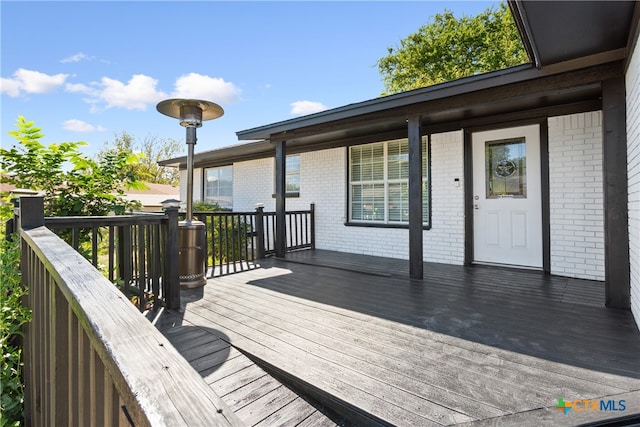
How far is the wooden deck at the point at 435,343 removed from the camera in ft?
5.17

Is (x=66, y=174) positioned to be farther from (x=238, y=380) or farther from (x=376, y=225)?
(x=376, y=225)

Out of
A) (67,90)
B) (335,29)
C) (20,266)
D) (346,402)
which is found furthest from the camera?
(67,90)

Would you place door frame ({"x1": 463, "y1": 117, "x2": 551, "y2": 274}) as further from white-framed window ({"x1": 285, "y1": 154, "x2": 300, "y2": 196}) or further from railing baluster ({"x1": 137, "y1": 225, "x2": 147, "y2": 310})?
railing baluster ({"x1": 137, "y1": 225, "x2": 147, "y2": 310})

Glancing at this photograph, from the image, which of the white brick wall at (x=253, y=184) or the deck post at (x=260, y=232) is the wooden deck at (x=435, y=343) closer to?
the deck post at (x=260, y=232)

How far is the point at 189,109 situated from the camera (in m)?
3.51

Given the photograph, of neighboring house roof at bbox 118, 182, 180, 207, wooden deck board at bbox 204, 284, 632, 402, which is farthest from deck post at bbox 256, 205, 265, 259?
neighboring house roof at bbox 118, 182, 180, 207

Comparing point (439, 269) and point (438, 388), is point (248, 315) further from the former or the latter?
point (439, 269)

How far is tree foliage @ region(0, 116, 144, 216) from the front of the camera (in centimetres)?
250

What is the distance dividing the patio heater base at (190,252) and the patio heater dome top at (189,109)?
1123 millimetres

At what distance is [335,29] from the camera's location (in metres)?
8.38

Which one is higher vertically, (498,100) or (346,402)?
(498,100)

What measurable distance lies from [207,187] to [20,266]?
769cm

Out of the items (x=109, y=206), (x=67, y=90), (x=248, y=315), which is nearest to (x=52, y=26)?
(x=109, y=206)

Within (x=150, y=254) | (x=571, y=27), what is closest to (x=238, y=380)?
(x=150, y=254)
